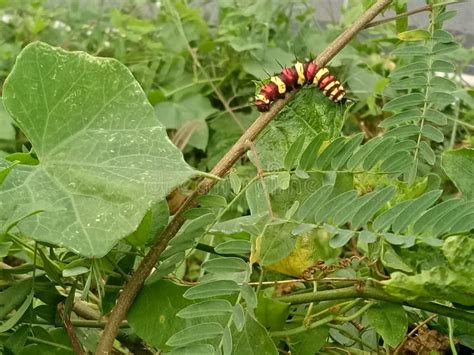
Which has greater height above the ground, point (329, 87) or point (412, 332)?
point (329, 87)

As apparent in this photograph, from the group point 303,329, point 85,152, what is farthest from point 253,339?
point 85,152

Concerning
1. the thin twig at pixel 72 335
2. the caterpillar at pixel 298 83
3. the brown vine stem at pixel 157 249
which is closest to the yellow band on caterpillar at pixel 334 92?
the caterpillar at pixel 298 83

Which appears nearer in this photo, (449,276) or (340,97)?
(449,276)

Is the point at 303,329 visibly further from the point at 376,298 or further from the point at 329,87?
the point at 329,87

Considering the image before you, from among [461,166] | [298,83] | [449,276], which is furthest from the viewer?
[298,83]

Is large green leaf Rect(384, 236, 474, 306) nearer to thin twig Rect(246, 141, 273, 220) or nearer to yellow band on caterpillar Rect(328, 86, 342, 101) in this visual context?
thin twig Rect(246, 141, 273, 220)

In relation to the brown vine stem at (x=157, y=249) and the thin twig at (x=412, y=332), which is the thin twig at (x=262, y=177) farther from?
the thin twig at (x=412, y=332)

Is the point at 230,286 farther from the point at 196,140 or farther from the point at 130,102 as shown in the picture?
the point at 196,140

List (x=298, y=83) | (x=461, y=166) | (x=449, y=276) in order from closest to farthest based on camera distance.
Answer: (x=449, y=276), (x=461, y=166), (x=298, y=83)
